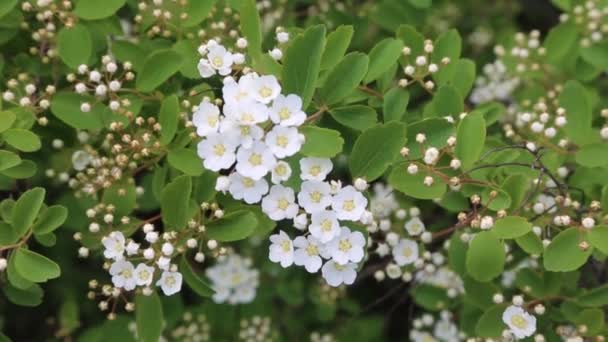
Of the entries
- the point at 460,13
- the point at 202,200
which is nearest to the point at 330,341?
the point at 202,200

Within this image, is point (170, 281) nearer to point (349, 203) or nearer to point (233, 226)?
point (233, 226)

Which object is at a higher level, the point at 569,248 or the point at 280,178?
the point at 280,178

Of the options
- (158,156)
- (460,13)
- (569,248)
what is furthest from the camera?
(460,13)

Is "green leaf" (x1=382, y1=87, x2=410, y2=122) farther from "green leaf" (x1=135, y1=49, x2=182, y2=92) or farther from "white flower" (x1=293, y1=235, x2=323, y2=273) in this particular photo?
"green leaf" (x1=135, y1=49, x2=182, y2=92)

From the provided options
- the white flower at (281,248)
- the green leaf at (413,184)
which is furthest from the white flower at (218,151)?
the green leaf at (413,184)

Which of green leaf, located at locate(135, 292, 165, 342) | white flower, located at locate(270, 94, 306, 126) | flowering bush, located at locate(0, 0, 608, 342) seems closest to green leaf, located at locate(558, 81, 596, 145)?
flowering bush, located at locate(0, 0, 608, 342)

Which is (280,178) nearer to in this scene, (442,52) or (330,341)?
(442,52)
